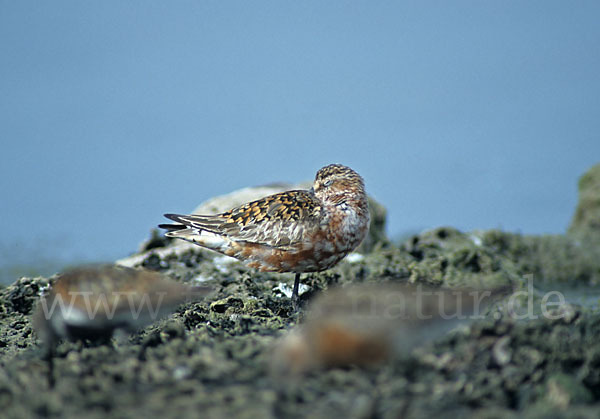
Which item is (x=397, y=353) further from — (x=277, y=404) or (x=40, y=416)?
(x=40, y=416)

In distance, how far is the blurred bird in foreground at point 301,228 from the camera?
664 centimetres

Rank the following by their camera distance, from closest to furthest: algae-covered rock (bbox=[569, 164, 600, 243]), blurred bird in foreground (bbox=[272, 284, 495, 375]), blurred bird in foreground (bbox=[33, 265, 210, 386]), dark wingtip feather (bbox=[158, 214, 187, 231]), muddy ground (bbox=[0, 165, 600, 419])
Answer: muddy ground (bbox=[0, 165, 600, 419]) < blurred bird in foreground (bbox=[272, 284, 495, 375]) < blurred bird in foreground (bbox=[33, 265, 210, 386]) < dark wingtip feather (bbox=[158, 214, 187, 231]) < algae-covered rock (bbox=[569, 164, 600, 243])

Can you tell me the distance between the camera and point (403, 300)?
3980mm

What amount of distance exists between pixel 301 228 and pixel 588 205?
29.4ft

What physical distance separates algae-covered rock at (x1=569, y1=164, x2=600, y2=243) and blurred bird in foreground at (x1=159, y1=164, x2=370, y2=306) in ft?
24.3

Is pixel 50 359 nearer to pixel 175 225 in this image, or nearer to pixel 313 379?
pixel 313 379

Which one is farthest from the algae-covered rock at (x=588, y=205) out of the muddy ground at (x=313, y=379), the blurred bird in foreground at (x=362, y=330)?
the blurred bird in foreground at (x=362, y=330)

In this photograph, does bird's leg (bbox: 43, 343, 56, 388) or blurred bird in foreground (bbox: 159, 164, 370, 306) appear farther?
blurred bird in foreground (bbox: 159, 164, 370, 306)

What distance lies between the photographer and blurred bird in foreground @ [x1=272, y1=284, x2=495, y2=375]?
12.2 ft

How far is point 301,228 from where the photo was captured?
6.65 meters

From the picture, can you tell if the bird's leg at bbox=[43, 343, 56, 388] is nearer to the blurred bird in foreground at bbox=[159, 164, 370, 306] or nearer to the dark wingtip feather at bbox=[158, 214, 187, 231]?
the blurred bird in foreground at bbox=[159, 164, 370, 306]

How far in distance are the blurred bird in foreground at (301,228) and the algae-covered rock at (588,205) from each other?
24.3 feet

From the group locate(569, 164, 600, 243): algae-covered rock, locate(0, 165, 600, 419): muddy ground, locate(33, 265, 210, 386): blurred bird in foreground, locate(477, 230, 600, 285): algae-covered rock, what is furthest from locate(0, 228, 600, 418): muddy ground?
locate(569, 164, 600, 243): algae-covered rock

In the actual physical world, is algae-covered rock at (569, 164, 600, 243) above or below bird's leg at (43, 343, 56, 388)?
above
